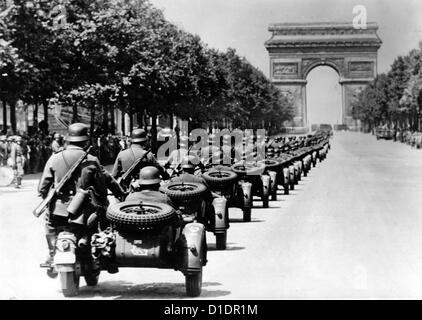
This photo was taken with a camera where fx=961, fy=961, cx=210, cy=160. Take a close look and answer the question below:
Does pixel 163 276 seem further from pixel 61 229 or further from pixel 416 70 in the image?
pixel 416 70

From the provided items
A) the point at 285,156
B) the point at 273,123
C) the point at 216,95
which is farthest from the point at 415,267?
the point at 273,123

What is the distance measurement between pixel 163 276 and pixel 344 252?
105 inches

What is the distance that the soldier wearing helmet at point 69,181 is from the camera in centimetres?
910

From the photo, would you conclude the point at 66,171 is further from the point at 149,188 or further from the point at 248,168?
the point at 248,168

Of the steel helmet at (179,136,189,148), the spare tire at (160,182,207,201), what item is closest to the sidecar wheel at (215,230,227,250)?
the spare tire at (160,182,207,201)

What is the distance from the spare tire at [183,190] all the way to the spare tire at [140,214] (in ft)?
7.01

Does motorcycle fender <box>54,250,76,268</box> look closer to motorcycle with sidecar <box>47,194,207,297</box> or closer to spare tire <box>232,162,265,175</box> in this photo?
motorcycle with sidecar <box>47,194,207,297</box>

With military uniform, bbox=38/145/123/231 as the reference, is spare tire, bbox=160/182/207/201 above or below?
below

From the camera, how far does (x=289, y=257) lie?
38.2 feet

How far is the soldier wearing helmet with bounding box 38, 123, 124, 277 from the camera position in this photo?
910 cm

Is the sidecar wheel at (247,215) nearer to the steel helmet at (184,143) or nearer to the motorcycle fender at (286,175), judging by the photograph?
the steel helmet at (184,143)

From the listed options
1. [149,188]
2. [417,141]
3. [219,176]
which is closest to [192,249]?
[149,188]

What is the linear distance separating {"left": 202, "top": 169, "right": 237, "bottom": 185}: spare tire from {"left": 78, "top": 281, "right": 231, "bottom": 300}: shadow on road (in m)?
4.96

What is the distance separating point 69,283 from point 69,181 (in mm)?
973
